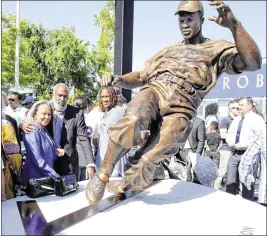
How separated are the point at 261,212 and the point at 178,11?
116cm

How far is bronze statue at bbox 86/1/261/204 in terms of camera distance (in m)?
1.94

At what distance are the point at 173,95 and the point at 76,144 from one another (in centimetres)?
151

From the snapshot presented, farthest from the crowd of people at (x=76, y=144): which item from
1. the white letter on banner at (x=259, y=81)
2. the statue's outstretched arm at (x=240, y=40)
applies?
the white letter on banner at (x=259, y=81)

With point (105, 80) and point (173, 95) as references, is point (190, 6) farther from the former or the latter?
point (105, 80)

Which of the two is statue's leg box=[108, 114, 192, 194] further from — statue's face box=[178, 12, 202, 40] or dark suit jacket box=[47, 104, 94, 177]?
dark suit jacket box=[47, 104, 94, 177]

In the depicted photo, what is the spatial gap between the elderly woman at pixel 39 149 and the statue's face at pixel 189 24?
47.7 inches

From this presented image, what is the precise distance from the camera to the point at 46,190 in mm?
2326

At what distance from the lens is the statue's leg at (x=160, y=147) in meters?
2.03

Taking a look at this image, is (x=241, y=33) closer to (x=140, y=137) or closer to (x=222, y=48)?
(x=222, y=48)

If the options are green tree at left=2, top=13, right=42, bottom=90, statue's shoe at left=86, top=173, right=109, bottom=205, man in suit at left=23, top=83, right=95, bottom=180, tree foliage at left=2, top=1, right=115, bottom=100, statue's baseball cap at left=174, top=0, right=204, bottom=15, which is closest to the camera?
statue's shoe at left=86, top=173, right=109, bottom=205

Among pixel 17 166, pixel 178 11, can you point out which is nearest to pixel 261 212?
pixel 178 11

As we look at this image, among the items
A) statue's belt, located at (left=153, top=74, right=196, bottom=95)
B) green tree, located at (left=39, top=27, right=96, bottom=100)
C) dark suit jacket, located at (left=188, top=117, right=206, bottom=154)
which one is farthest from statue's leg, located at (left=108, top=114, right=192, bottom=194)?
green tree, located at (left=39, top=27, right=96, bottom=100)

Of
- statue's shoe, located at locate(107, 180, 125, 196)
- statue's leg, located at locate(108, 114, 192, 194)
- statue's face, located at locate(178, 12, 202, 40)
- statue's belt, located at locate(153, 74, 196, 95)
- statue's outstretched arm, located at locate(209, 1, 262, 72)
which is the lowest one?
statue's shoe, located at locate(107, 180, 125, 196)

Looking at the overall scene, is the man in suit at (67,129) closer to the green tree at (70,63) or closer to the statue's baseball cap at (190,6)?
the statue's baseball cap at (190,6)
